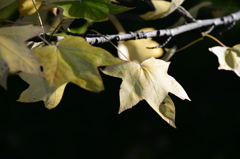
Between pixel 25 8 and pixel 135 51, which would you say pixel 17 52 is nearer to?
pixel 25 8

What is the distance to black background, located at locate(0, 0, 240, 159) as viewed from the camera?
198 centimetres

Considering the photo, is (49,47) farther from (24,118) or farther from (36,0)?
(24,118)

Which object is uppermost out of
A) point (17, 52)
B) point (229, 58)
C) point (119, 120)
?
point (17, 52)

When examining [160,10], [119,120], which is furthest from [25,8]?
[119,120]

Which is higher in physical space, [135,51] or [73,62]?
[73,62]

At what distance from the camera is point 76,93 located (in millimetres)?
2045

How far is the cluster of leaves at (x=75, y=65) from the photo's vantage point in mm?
414

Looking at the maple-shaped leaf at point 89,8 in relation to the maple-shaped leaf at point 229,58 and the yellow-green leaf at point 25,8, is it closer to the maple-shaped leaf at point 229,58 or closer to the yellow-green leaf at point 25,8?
the yellow-green leaf at point 25,8

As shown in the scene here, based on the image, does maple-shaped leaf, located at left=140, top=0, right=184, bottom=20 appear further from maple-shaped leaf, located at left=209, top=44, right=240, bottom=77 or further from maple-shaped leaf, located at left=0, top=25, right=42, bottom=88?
maple-shaped leaf, located at left=0, top=25, right=42, bottom=88

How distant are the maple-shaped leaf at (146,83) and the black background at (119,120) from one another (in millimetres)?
1409

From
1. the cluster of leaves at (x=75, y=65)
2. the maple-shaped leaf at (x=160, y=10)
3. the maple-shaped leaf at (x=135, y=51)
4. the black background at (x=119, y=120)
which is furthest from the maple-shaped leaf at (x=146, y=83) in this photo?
the black background at (x=119, y=120)

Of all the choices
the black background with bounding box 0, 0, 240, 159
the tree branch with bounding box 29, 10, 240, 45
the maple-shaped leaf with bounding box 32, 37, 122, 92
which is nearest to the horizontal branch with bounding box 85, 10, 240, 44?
the tree branch with bounding box 29, 10, 240, 45

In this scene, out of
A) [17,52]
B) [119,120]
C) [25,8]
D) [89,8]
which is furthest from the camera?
[119,120]

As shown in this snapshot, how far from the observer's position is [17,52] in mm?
407
